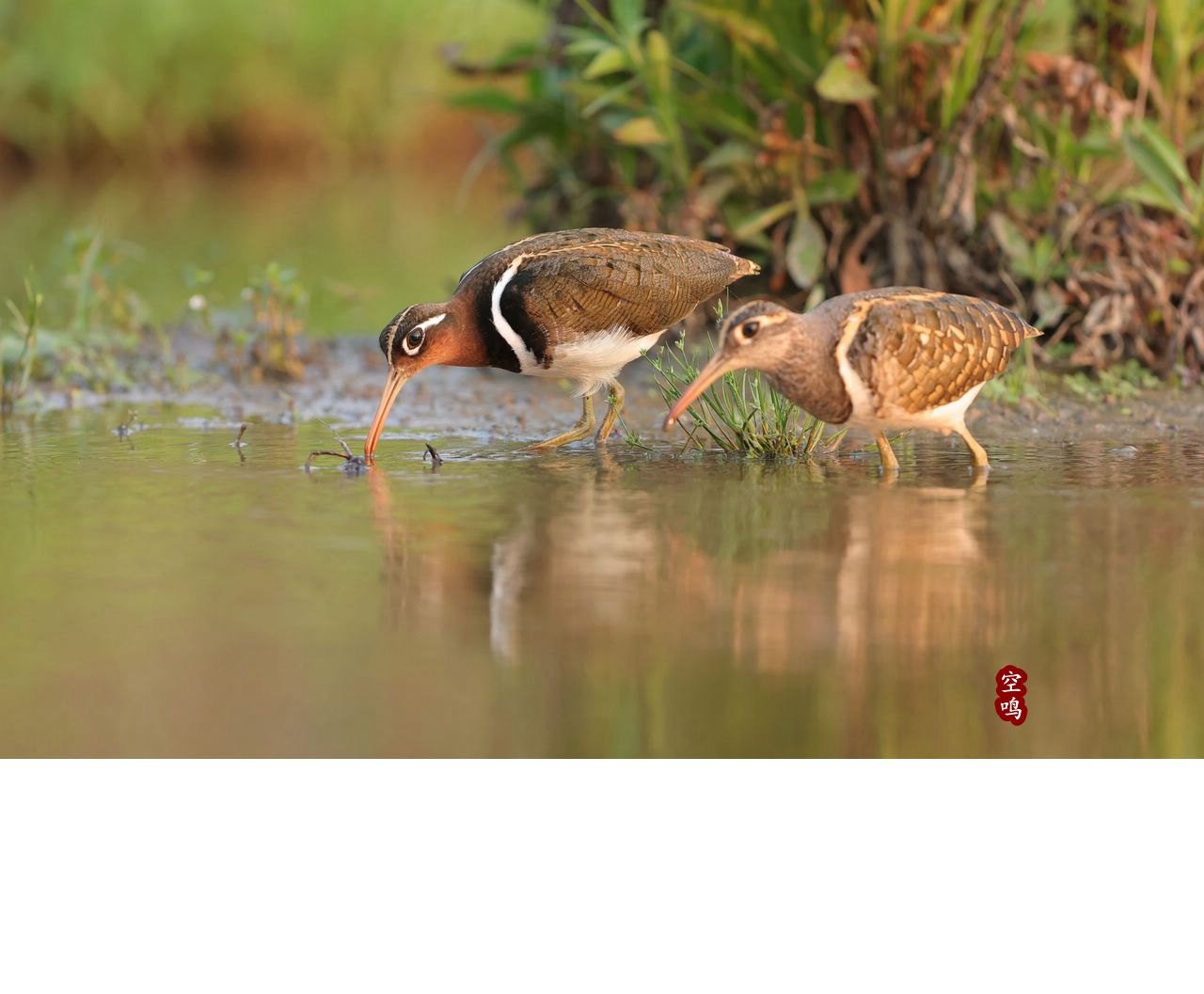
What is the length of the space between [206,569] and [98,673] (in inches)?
40.2

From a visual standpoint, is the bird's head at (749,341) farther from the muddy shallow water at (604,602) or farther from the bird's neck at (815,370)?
the muddy shallow water at (604,602)

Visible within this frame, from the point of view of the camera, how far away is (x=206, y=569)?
234 inches

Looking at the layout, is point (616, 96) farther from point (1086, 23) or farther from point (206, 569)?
point (206, 569)

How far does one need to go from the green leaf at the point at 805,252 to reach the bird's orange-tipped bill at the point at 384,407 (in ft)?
7.87

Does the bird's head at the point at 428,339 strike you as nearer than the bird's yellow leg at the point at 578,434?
Yes

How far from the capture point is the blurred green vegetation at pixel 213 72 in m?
22.6

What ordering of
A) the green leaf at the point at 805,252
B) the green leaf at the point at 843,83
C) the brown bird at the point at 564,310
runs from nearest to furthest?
the brown bird at the point at 564,310 → the green leaf at the point at 843,83 → the green leaf at the point at 805,252

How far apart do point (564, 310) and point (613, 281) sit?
0.88 ft

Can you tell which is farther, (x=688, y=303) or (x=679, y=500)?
(x=688, y=303)

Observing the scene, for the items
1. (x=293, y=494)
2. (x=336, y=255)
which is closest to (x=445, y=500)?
(x=293, y=494)

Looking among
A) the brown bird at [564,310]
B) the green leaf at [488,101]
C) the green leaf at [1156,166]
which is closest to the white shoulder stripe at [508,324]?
the brown bird at [564,310]

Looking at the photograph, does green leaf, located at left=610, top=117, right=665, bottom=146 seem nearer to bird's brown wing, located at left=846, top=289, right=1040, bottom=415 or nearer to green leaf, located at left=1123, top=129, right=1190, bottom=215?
green leaf, located at left=1123, top=129, right=1190, bottom=215

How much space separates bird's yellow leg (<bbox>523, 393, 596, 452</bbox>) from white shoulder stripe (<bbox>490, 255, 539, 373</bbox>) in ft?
1.33

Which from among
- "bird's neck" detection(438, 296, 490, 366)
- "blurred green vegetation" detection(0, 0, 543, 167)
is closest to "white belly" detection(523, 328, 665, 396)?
"bird's neck" detection(438, 296, 490, 366)
